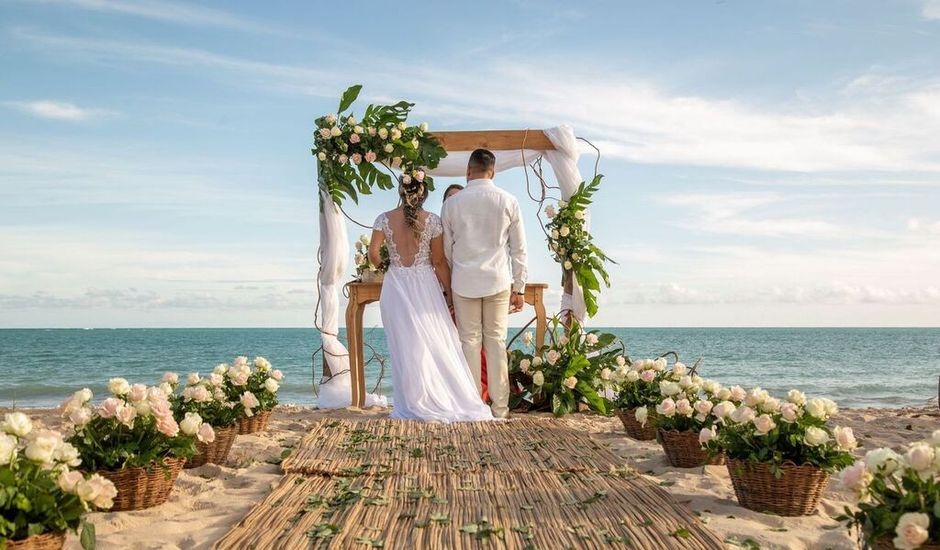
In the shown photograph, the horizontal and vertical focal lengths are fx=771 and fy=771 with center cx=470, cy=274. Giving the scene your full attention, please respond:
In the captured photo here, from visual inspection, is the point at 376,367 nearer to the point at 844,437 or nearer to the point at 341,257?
the point at 341,257

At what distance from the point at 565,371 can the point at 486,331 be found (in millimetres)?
1035

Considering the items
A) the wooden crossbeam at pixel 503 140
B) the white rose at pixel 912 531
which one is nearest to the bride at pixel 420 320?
the wooden crossbeam at pixel 503 140

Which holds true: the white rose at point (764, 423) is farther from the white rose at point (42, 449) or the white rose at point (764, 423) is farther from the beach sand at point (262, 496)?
the white rose at point (42, 449)

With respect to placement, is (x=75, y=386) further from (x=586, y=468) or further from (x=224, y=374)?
(x=586, y=468)

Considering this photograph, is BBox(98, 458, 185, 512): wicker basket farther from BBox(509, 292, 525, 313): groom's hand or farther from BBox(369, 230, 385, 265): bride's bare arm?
BBox(509, 292, 525, 313): groom's hand

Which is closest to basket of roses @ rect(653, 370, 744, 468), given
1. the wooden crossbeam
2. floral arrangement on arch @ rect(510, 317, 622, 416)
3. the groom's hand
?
the groom's hand

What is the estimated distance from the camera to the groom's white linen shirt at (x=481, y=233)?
6.16 m

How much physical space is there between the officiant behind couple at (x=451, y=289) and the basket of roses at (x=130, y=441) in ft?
8.57

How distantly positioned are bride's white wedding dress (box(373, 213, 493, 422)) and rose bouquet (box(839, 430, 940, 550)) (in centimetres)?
376

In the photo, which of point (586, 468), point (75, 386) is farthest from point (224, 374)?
point (75, 386)

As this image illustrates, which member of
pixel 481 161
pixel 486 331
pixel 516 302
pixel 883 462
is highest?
pixel 481 161

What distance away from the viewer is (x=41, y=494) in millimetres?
2561

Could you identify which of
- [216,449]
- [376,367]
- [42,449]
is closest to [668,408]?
[216,449]

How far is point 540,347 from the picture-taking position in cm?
730
